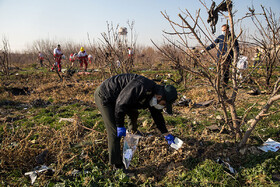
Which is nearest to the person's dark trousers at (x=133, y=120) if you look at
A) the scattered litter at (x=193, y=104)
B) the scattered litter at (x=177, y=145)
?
the scattered litter at (x=177, y=145)

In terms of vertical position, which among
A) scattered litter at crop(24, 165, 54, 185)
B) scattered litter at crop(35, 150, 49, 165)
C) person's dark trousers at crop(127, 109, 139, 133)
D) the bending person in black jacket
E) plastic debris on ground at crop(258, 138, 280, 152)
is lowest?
scattered litter at crop(24, 165, 54, 185)

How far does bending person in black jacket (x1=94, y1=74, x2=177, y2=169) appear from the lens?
87.2 inches

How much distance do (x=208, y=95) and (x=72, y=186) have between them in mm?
4661

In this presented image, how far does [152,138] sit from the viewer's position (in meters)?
3.15

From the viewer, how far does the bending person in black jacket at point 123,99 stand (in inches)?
87.2

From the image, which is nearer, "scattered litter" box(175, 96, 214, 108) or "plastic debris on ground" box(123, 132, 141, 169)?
"plastic debris on ground" box(123, 132, 141, 169)

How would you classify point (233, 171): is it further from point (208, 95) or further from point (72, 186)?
point (208, 95)

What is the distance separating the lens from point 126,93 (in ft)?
7.22

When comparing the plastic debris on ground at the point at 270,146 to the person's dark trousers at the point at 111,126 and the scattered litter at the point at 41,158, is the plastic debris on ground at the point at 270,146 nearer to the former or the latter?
the person's dark trousers at the point at 111,126

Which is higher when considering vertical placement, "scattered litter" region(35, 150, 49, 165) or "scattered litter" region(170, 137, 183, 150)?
"scattered litter" region(170, 137, 183, 150)

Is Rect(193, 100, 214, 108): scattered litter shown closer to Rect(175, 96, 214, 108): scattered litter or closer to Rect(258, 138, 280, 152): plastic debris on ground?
Rect(175, 96, 214, 108): scattered litter

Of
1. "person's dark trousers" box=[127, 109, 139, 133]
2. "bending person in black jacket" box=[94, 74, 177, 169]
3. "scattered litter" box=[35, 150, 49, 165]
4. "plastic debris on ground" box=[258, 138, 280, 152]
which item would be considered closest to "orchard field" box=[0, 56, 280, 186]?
"scattered litter" box=[35, 150, 49, 165]

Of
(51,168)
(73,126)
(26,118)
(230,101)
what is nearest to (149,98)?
(230,101)

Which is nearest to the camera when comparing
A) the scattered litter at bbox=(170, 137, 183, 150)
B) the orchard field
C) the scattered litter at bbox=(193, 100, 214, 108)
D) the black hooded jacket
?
the black hooded jacket
